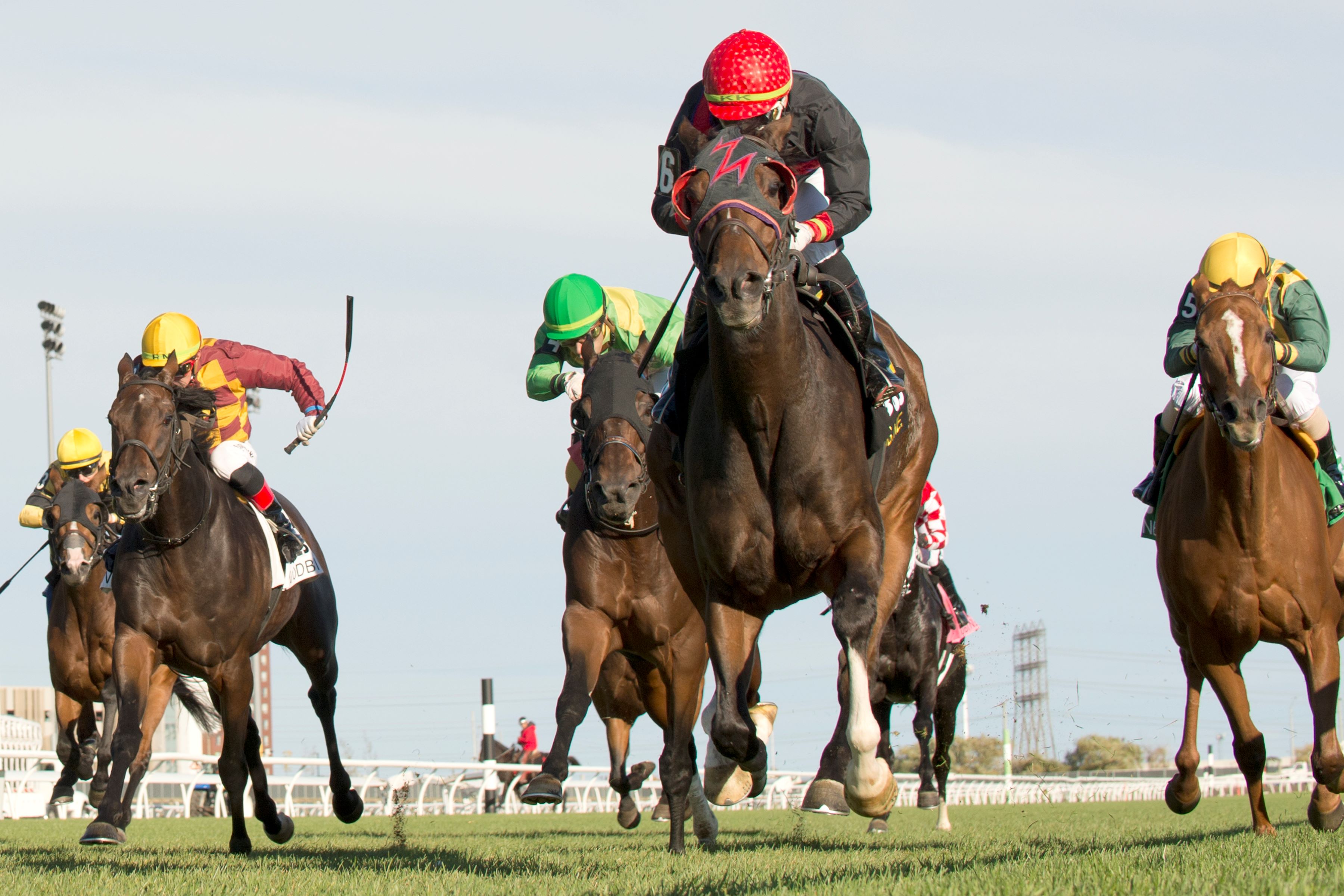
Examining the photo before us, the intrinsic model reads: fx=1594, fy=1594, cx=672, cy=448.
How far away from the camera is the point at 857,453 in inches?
251

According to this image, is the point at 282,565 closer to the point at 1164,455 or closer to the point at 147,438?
the point at 147,438

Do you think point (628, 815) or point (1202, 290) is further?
point (628, 815)

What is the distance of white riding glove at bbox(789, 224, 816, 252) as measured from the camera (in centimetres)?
665

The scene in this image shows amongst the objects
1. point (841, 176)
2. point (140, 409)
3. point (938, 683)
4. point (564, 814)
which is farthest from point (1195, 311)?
point (564, 814)

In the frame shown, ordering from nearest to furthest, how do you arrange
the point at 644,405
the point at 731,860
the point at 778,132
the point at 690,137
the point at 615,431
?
the point at 778,132 → the point at 690,137 → the point at 731,860 → the point at 615,431 → the point at 644,405

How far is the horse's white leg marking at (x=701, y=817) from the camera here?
30.0 feet

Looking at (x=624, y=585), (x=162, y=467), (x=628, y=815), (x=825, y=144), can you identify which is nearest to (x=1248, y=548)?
(x=825, y=144)

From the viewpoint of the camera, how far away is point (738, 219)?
559 cm

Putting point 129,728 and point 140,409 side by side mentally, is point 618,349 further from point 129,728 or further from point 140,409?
point 129,728

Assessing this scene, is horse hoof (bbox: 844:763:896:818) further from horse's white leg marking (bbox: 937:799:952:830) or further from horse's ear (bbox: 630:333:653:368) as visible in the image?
horse's white leg marking (bbox: 937:799:952:830)

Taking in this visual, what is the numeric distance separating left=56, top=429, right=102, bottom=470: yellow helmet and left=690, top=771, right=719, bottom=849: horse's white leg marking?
8034 mm

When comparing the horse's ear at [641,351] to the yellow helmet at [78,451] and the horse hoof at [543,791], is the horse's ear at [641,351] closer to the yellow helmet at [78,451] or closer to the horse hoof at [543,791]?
the horse hoof at [543,791]

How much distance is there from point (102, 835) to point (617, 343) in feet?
15.7

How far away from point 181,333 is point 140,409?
1.09 m
